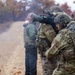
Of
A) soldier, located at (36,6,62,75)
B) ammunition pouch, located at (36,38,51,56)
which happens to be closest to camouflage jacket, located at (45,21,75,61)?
soldier, located at (36,6,62,75)

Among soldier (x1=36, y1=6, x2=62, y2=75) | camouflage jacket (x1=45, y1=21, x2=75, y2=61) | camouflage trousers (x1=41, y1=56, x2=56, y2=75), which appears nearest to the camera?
camouflage jacket (x1=45, y1=21, x2=75, y2=61)

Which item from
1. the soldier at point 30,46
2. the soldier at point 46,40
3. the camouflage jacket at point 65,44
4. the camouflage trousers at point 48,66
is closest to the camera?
the camouflage jacket at point 65,44

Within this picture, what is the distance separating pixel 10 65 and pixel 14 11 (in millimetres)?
26192

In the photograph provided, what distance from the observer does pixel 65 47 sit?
4961 mm

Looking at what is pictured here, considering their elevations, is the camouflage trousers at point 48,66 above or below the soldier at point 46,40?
below

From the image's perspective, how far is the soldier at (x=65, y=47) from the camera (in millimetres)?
4938

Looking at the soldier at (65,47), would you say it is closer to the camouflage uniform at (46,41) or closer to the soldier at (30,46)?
the camouflage uniform at (46,41)

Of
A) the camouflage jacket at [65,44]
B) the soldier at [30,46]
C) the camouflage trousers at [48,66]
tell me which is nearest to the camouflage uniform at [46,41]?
the camouflage trousers at [48,66]

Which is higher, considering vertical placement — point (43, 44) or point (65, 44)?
point (43, 44)

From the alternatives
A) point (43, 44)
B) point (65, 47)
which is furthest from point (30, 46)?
point (65, 47)

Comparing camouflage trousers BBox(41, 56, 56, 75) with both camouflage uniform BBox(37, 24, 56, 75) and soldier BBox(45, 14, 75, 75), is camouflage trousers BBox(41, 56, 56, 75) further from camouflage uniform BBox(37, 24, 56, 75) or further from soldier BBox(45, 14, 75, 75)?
soldier BBox(45, 14, 75, 75)

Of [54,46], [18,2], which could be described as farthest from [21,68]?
[18,2]

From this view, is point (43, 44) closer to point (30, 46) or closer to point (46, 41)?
point (46, 41)

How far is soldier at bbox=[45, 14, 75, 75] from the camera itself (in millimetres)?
4938
